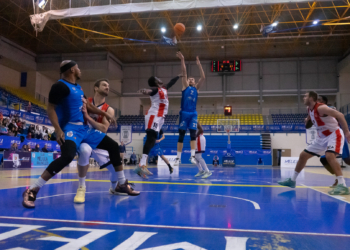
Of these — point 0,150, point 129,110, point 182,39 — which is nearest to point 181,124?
point 0,150

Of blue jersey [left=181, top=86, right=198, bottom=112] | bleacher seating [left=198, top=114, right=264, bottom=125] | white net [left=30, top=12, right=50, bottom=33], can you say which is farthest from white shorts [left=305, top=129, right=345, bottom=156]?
bleacher seating [left=198, top=114, right=264, bottom=125]

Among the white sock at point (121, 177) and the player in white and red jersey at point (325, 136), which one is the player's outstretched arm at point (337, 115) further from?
the white sock at point (121, 177)

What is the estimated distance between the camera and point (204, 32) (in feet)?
84.6

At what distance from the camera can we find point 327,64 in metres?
30.1

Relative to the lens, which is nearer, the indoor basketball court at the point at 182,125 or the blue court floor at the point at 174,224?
the blue court floor at the point at 174,224

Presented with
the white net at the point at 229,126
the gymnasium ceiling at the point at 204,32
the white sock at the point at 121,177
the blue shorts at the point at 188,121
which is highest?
the gymnasium ceiling at the point at 204,32

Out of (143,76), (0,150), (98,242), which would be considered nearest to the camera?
(98,242)

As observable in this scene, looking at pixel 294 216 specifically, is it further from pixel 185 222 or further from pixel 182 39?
pixel 182 39

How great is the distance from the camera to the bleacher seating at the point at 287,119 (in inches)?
1077

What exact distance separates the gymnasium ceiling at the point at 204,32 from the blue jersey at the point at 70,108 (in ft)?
52.3

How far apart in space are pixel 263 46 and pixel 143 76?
13.5 meters

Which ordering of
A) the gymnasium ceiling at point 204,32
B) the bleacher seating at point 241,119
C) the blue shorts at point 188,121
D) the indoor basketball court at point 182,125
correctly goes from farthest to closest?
the bleacher seating at point 241,119 < the gymnasium ceiling at point 204,32 < the blue shorts at point 188,121 < the indoor basketball court at point 182,125

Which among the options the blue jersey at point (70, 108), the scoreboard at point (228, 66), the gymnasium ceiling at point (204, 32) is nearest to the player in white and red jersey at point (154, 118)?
the blue jersey at point (70, 108)

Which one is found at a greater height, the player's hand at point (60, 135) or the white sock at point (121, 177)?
the player's hand at point (60, 135)
